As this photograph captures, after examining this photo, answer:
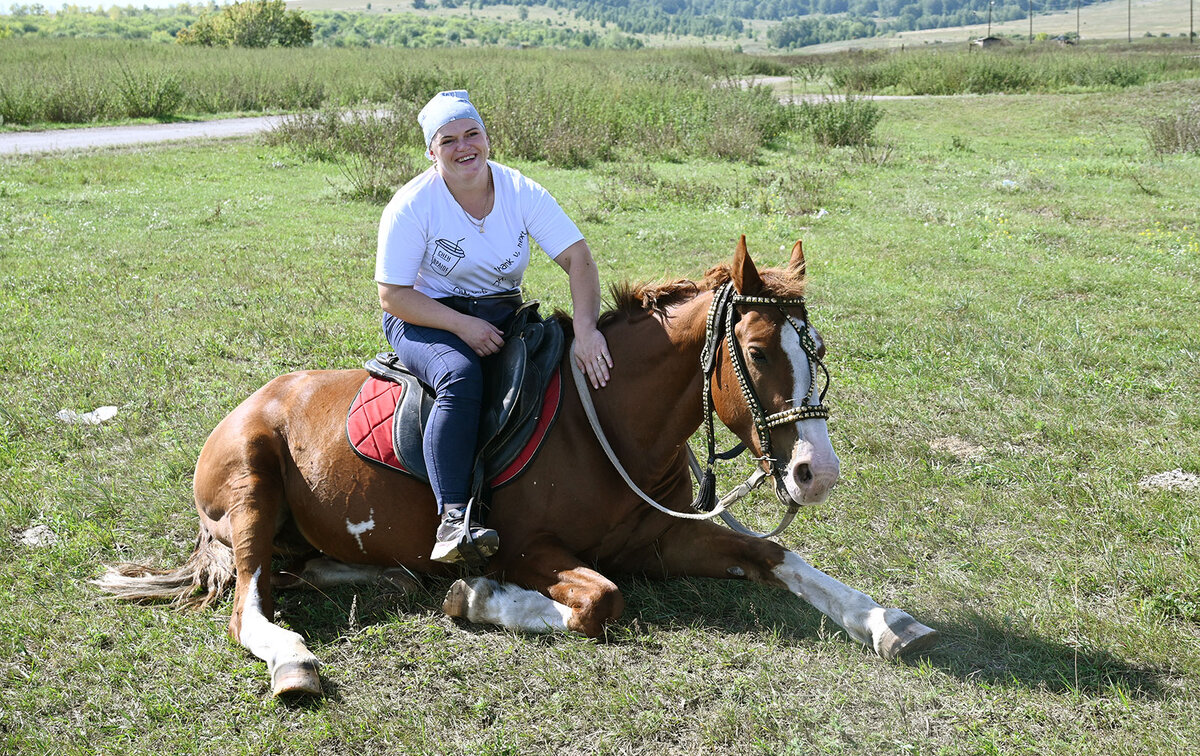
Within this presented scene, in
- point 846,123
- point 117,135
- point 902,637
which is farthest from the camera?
point 117,135

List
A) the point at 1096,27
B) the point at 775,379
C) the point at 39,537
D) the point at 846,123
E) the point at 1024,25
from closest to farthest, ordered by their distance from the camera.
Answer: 1. the point at 775,379
2. the point at 39,537
3. the point at 846,123
4. the point at 1096,27
5. the point at 1024,25

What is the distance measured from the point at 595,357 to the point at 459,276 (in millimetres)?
744

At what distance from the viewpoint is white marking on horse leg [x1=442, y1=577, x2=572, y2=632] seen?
3.64 meters

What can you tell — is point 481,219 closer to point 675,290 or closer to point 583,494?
point 675,290

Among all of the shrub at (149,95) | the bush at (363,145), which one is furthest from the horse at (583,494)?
the shrub at (149,95)

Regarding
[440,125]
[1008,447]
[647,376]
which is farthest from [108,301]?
[1008,447]

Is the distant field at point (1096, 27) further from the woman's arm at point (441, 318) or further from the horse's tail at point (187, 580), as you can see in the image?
the horse's tail at point (187, 580)

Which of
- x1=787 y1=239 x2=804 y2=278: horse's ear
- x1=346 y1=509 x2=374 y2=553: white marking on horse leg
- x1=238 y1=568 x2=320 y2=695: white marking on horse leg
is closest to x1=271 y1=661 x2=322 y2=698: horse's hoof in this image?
x1=238 y1=568 x2=320 y2=695: white marking on horse leg

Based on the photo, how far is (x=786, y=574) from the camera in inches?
149

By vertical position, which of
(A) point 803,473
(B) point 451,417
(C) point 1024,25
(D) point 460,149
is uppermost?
(C) point 1024,25

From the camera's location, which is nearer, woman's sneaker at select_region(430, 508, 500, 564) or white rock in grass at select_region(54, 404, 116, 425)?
woman's sneaker at select_region(430, 508, 500, 564)

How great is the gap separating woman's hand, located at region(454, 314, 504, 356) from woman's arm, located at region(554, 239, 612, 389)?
35 cm

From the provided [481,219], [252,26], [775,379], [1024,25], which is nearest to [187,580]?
[481,219]

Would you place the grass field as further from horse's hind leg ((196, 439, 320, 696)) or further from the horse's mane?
the horse's mane
